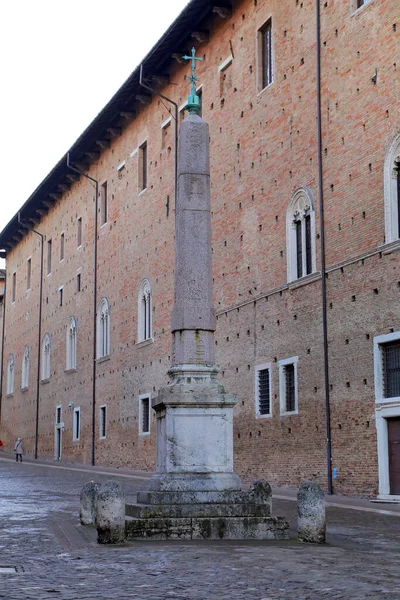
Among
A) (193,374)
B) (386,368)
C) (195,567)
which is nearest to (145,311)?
(386,368)

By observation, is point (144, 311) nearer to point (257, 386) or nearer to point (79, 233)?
point (79, 233)

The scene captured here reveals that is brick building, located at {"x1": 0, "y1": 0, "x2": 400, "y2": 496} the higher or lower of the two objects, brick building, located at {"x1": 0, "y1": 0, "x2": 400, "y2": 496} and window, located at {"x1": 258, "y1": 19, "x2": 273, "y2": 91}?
the lower

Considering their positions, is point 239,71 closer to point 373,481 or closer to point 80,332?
point 373,481

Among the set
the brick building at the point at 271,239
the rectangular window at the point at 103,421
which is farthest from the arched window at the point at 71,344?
the rectangular window at the point at 103,421

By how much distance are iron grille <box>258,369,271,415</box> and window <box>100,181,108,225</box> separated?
515 inches

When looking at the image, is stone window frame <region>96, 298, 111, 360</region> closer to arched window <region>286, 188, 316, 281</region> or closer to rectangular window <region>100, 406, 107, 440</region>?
rectangular window <region>100, 406, 107, 440</region>

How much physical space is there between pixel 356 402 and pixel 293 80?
696 cm

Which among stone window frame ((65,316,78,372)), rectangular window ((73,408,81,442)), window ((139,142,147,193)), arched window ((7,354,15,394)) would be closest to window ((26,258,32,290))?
arched window ((7,354,15,394))

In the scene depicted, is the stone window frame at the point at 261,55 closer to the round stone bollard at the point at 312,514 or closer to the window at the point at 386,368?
the window at the point at 386,368

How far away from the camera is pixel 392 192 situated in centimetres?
1545

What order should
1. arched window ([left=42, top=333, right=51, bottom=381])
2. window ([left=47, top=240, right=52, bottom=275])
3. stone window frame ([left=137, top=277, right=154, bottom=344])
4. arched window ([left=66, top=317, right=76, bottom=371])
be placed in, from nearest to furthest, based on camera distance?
stone window frame ([left=137, top=277, right=154, bottom=344]), arched window ([left=66, top=317, right=76, bottom=371]), arched window ([left=42, top=333, right=51, bottom=381]), window ([left=47, top=240, right=52, bottom=275])

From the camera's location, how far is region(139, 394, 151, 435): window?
2622 cm

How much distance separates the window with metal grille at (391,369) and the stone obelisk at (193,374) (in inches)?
239

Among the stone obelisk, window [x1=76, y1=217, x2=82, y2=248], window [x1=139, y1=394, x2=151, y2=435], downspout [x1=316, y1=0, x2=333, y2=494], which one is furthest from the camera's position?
window [x1=76, y1=217, x2=82, y2=248]
